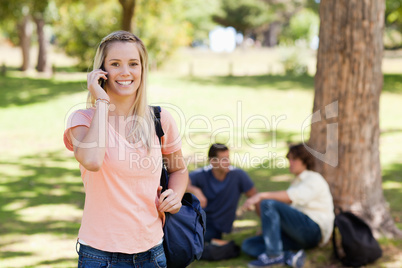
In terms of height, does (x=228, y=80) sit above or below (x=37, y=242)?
above

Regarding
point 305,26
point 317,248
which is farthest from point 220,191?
point 305,26

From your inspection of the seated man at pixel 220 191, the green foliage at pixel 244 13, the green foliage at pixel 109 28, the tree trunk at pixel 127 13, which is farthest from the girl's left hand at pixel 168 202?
the green foliage at pixel 244 13

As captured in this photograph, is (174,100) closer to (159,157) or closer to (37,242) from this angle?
(37,242)

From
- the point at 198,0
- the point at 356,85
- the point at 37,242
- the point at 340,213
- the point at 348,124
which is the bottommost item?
the point at 37,242

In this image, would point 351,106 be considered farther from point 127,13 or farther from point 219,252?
point 127,13

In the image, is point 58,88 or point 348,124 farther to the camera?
point 58,88

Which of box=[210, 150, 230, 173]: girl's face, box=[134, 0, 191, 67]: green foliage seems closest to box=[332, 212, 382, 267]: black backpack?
box=[210, 150, 230, 173]: girl's face

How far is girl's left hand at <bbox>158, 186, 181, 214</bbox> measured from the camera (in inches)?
99.7

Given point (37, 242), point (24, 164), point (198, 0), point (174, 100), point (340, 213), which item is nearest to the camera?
point (340, 213)

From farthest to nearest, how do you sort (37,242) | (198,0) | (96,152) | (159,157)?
(198,0)
(37,242)
(159,157)
(96,152)

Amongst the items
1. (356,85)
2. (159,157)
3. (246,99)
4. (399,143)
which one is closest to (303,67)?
(246,99)

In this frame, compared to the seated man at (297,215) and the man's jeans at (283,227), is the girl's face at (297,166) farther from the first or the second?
the man's jeans at (283,227)

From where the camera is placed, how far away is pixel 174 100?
695 inches

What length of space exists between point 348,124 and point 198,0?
146 ft
